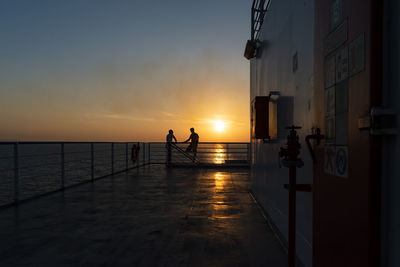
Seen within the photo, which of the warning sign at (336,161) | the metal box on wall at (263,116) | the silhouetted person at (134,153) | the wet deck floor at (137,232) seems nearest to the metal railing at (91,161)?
the silhouetted person at (134,153)

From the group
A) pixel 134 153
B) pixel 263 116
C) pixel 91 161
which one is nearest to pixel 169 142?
pixel 134 153

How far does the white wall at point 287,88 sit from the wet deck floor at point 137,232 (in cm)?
29

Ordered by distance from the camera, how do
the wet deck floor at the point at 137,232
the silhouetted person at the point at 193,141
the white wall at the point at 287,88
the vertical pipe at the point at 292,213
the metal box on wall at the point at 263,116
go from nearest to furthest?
1. the vertical pipe at the point at 292,213
2. the white wall at the point at 287,88
3. the wet deck floor at the point at 137,232
4. the metal box on wall at the point at 263,116
5. the silhouetted person at the point at 193,141

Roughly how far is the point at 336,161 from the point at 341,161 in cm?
6

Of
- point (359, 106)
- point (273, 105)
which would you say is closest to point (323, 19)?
point (359, 106)

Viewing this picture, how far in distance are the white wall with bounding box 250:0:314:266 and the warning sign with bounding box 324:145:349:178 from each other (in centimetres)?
57

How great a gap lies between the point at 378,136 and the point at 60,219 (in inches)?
135

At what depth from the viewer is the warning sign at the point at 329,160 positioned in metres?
1.29

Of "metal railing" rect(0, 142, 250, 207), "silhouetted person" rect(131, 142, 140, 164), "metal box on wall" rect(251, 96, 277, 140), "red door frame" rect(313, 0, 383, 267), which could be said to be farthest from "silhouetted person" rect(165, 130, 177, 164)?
"red door frame" rect(313, 0, 383, 267)

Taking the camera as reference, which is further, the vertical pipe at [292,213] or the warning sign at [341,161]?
the vertical pipe at [292,213]

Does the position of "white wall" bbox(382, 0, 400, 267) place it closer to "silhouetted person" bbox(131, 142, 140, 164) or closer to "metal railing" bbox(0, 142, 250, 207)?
"metal railing" bbox(0, 142, 250, 207)

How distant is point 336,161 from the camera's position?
4.10ft

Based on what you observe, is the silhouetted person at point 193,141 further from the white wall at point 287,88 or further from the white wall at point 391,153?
the white wall at point 391,153

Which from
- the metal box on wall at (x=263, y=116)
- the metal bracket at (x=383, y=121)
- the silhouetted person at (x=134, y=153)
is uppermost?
the metal box on wall at (x=263, y=116)
